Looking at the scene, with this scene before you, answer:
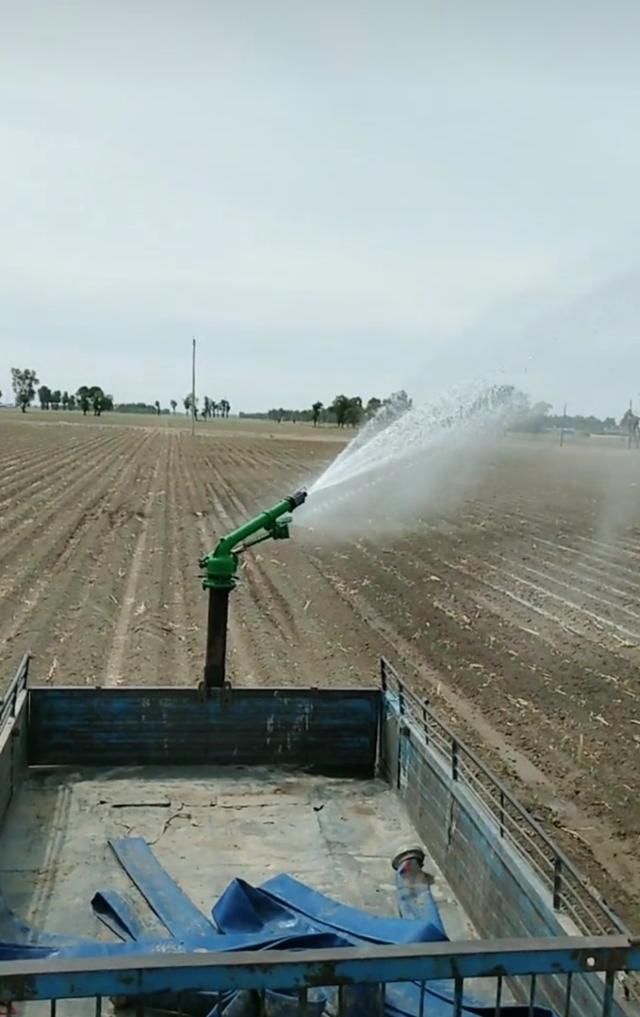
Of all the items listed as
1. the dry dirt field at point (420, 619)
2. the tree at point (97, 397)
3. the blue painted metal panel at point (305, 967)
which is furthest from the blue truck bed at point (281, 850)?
the tree at point (97, 397)

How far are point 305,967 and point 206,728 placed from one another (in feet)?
12.6

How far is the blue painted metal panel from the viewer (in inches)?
108

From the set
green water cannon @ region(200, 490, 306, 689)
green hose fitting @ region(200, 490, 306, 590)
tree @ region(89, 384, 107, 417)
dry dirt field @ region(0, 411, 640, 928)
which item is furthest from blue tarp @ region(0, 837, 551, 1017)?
tree @ region(89, 384, 107, 417)

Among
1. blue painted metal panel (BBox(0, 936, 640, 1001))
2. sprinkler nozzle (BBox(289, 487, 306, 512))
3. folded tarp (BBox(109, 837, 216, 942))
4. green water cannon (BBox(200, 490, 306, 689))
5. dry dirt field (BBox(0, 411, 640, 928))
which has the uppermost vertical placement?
sprinkler nozzle (BBox(289, 487, 306, 512))

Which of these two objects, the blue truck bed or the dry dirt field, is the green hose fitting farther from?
the dry dirt field

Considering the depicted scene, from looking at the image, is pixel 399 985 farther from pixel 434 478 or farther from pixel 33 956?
pixel 434 478

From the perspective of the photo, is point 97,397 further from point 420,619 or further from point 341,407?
point 420,619

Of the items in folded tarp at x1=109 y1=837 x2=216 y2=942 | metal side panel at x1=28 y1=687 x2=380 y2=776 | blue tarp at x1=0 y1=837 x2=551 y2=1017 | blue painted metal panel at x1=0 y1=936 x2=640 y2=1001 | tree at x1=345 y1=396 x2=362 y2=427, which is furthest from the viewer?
tree at x1=345 y1=396 x2=362 y2=427

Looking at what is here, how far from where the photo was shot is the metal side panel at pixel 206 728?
21.2 feet

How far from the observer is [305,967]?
2826 mm

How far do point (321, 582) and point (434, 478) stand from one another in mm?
21825

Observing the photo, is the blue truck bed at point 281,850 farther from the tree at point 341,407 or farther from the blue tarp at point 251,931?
the tree at point 341,407

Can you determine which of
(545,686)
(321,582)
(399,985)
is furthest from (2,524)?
(399,985)

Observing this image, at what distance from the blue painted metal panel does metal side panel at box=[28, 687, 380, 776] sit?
3.72 metres
